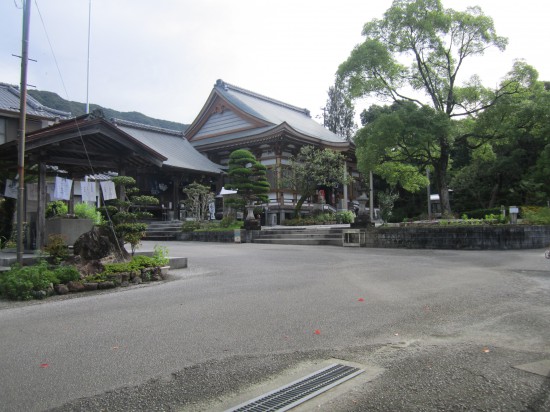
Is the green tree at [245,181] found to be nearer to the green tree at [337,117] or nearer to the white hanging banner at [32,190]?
the white hanging banner at [32,190]

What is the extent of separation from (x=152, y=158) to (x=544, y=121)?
1358 centimetres

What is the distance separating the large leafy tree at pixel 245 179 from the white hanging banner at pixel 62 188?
9569 mm

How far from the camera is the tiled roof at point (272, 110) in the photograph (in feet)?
92.0

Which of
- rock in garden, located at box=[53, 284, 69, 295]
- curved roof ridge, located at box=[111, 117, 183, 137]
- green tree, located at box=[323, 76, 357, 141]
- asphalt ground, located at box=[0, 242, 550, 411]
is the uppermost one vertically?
green tree, located at box=[323, 76, 357, 141]

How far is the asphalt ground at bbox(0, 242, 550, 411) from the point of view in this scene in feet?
9.89

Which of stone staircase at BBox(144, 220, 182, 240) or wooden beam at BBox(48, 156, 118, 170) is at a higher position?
wooden beam at BBox(48, 156, 118, 170)

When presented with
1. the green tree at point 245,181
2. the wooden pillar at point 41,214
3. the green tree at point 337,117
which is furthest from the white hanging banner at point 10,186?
the green tree at point 337,117

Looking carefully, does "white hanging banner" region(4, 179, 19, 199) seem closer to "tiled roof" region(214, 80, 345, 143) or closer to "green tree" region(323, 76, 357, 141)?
"tiled roof" region(214, 80, 345, 143)

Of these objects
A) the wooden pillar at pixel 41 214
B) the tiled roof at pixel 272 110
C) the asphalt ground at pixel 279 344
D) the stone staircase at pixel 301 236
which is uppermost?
the tiled roof at pixel 272 110

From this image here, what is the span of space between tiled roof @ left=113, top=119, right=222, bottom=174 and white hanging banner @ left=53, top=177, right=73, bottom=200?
1352 cm

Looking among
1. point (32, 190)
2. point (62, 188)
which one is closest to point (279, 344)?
point (62, 188)

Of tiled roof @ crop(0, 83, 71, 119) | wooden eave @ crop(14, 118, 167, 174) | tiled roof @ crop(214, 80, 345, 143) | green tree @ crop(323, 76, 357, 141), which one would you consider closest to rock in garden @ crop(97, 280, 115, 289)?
wooden eave @ crop(14, 118, 167, 174)

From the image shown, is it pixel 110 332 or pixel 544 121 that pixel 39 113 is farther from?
pixel 544 121

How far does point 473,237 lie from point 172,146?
20466 millimetres
